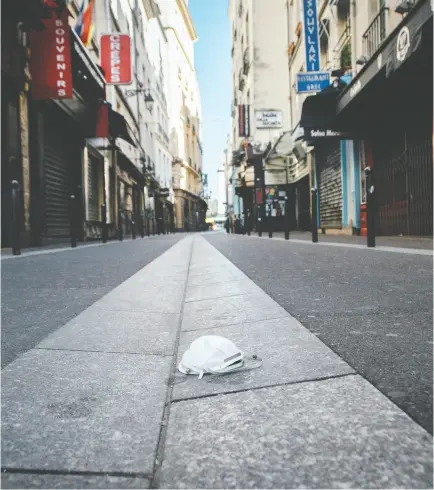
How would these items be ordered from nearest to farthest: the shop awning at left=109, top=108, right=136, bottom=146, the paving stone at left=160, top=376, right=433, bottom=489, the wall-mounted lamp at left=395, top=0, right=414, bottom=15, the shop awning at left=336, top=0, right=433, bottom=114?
the paving stone at left=160, top=376, right=433, bottom=489 → the shop awning at left=336, top=0, right=433, bottom=114 → the wall-mounted lamp at left=395, top=0, right=414, bottom=15 → the shop awning at left=109, top=108, right=136, bottom=146

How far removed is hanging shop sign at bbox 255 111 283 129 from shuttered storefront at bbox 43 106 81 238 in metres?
13.5

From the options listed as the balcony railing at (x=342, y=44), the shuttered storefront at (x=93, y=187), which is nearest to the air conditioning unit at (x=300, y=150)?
the balcony railing at (x=342, y=44)

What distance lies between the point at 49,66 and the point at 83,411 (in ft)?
34.7

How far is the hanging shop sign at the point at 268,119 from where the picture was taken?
26.0 m

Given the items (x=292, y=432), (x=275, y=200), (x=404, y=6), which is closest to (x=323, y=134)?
(x=404, y=6)

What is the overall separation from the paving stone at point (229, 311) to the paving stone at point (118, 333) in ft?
0.28

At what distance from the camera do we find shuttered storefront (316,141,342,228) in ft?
A: 49.8

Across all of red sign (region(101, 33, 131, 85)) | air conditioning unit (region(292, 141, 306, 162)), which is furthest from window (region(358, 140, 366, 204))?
red sign (region(101, 33, 131, 85))

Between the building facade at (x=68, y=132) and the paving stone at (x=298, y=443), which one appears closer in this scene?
the paving stone at (x=298, y=443)

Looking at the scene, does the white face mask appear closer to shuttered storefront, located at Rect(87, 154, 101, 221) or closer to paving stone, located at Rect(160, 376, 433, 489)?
paving stone, located at Rect(160, 376, 433, 489)

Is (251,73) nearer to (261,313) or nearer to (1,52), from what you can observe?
(1,52)

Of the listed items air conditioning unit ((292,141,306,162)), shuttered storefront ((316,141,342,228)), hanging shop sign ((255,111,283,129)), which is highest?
hanging shop sign ((255,111,283,129))

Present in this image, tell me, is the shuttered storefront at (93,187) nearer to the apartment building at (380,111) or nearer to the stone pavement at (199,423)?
the apartment building at (380,111)

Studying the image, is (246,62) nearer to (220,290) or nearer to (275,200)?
(275,200)
